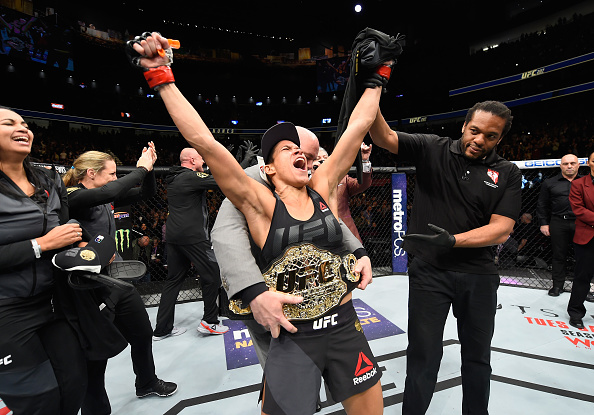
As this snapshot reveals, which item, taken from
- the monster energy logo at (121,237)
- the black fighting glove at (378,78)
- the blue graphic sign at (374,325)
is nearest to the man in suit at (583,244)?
the blue graphic sign at (374,325)

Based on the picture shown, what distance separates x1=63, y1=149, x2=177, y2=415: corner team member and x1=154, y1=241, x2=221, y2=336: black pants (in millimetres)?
854

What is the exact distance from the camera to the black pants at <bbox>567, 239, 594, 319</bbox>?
9.78 ft

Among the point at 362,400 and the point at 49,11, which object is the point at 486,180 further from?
the point at 49,11

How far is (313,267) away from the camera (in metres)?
1.13

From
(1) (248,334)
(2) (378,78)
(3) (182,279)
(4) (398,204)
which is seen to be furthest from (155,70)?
(4) (398,204)

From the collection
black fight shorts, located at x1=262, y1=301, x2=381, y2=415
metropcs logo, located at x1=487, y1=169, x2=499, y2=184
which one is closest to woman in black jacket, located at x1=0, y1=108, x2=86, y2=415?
black fight shorts, located at x1=262, y1=301, x2=381, y2=415

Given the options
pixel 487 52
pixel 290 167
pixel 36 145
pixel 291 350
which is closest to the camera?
pixel 291 350

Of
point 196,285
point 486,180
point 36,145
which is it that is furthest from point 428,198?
point 36,145

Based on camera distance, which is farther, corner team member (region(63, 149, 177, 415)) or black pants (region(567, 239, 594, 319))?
black pants (region(567, 239, 594, 319))

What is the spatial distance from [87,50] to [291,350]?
1866cm

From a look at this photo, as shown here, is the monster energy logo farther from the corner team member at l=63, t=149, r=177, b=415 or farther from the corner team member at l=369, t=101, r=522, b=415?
the corner team member at l=369, t=101, r=522, b=415

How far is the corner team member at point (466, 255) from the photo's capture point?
62.4 inches

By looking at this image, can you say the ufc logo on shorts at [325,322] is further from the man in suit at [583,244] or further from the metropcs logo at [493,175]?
the man in suit at [583,244]

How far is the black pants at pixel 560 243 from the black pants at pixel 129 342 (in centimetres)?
458
